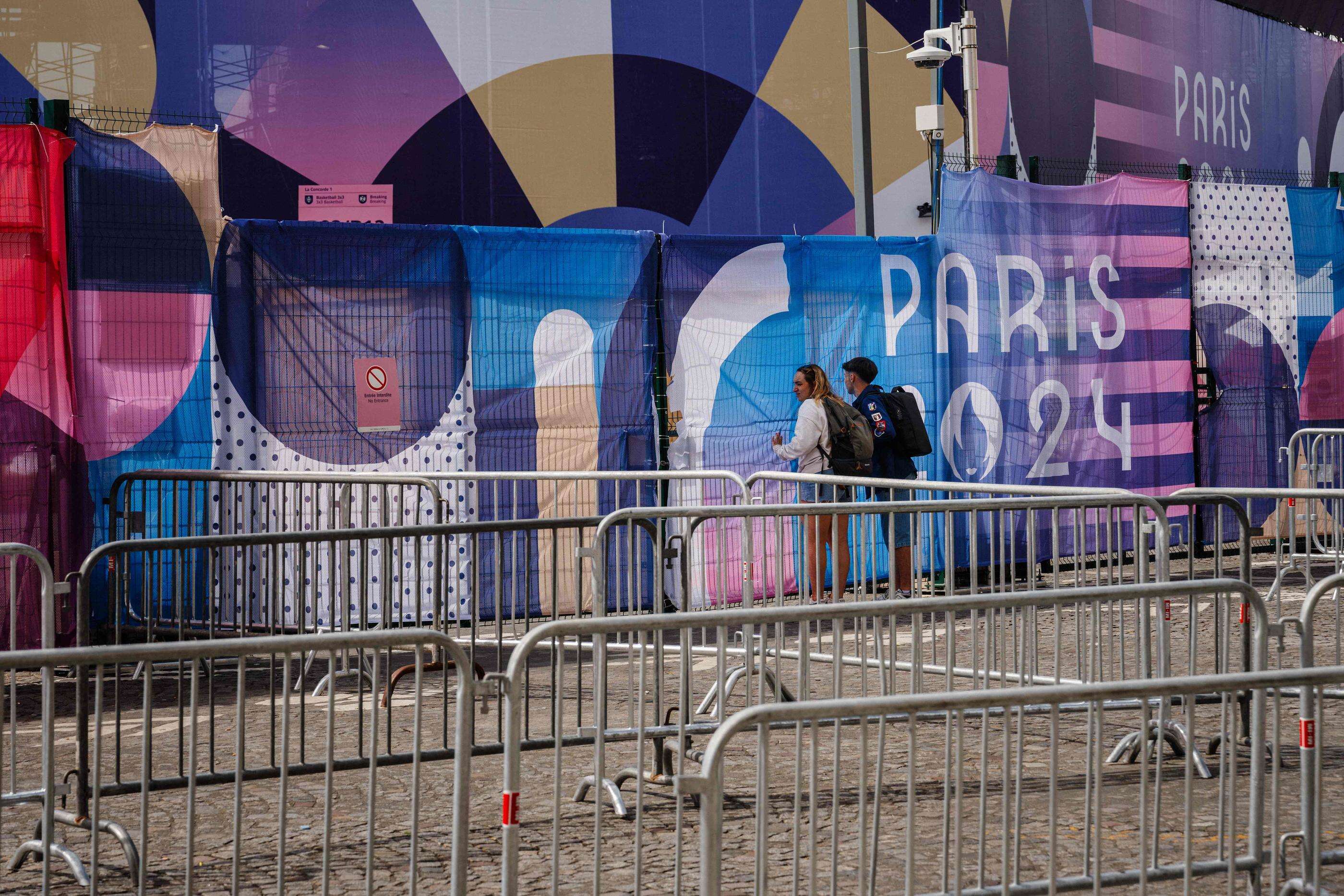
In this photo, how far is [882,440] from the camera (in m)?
12.6

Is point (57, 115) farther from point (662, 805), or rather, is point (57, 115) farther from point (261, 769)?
point (662, 805)

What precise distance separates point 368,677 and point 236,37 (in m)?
8.71

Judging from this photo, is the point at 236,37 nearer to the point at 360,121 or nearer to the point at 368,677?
the point at 360,121

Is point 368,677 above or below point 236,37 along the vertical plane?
below

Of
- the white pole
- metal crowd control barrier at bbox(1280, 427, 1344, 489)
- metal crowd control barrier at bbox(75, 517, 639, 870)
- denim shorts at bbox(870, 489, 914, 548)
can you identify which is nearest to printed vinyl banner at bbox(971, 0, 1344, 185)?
the white pole

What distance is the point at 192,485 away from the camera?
32.7 feet

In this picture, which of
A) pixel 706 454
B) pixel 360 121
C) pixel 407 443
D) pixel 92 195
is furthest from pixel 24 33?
pixel 706 454

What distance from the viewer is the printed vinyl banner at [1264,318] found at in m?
15.4

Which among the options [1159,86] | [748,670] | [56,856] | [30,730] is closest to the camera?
[56,856]

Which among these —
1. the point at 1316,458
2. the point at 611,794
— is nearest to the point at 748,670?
the point at 611,794

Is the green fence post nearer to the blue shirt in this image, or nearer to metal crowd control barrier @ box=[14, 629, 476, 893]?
metal crowd control barrier @ box=[14, 629, 476, 893]

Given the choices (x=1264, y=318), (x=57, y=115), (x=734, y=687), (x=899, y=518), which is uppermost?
(x=57, y=115)

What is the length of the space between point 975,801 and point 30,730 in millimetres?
4879

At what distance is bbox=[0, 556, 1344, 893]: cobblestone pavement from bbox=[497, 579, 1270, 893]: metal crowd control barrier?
67 mm
